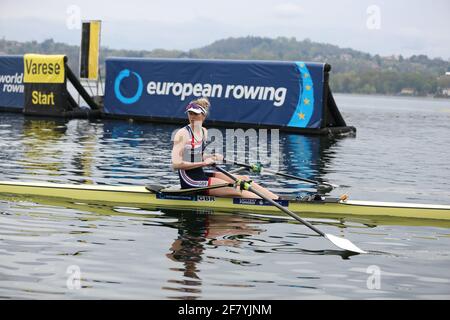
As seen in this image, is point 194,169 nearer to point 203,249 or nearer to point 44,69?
point 203,249

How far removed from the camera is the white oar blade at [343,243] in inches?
368

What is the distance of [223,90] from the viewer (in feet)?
99.7

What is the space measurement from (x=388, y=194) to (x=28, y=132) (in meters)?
16.1

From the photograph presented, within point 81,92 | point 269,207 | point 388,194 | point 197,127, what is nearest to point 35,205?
point 197,127

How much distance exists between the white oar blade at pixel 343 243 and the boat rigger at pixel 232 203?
6.09ft

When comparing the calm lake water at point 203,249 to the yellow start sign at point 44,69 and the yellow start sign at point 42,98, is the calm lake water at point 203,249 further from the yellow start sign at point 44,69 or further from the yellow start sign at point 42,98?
the yellow start sign at point 42,98

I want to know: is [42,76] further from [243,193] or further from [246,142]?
[243,193]

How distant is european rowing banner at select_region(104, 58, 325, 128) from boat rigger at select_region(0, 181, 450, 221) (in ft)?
53.4

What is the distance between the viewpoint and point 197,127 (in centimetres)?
1148

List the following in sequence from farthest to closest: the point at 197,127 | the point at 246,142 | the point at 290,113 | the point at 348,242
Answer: the point at 290,113 → the point at 246,142 → the point at 197,127 → the point at 348,242

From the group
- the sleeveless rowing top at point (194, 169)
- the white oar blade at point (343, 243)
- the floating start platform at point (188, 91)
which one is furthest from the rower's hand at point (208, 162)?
the floating start platform at point (188, 91)

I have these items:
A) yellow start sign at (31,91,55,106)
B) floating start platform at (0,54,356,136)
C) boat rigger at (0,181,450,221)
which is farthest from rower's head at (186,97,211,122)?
yellow start sign at (31,91,55,106)

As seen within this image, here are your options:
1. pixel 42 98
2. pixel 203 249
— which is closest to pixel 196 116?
pixel 203 249

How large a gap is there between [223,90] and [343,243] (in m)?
21.4
